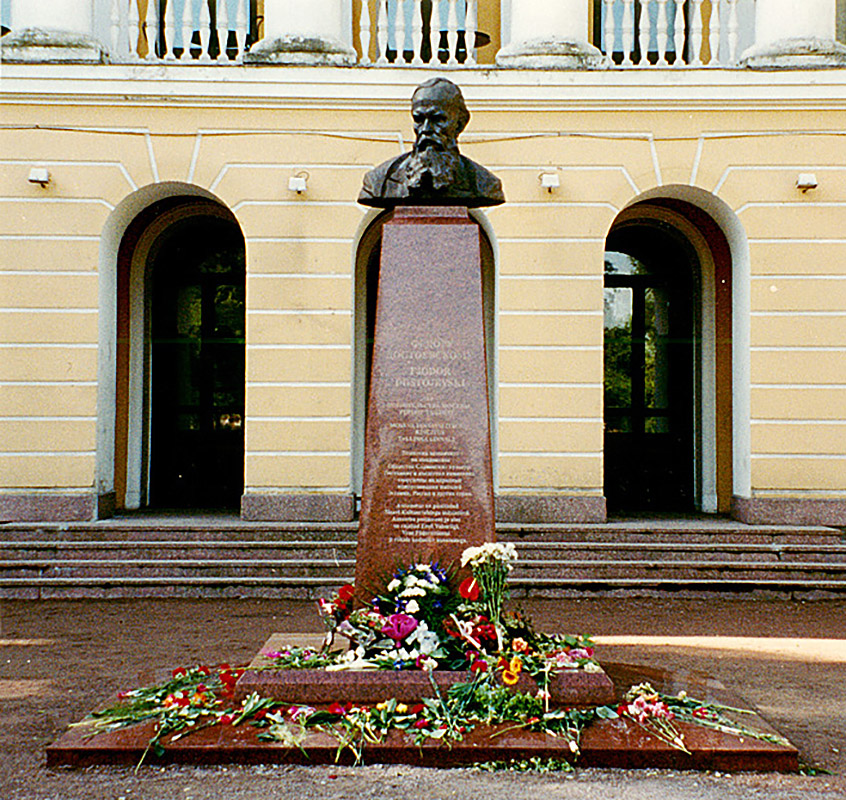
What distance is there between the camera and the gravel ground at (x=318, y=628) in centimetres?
385

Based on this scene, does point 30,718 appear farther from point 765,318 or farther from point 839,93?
point 839,93

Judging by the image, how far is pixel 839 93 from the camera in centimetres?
1040

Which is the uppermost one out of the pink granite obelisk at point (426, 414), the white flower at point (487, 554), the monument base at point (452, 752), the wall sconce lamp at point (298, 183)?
the wall sconce lamp at point (298, 183)

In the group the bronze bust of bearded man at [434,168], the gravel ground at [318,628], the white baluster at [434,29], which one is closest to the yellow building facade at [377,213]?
the white baluster at [434,29]

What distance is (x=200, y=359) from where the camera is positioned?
508 inches

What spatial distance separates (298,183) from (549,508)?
4.51 metres

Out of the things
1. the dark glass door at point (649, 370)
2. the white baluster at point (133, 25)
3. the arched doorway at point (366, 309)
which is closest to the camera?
the white baluster at point (133, 25)

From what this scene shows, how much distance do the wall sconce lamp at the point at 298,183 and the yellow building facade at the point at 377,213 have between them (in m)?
0.02

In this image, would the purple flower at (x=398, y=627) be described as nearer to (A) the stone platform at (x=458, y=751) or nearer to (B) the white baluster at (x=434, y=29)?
(A) the stone platform at (x=458, y=751)

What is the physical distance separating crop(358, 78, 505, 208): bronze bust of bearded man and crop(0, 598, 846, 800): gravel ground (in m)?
3.11

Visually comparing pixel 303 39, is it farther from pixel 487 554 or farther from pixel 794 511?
pixel 487 554

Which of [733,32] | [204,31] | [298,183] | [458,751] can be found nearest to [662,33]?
[733,32]

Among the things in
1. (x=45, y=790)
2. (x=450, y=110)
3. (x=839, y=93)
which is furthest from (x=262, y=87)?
(x=45, y=790)

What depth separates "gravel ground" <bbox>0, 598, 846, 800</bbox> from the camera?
3.85 m
